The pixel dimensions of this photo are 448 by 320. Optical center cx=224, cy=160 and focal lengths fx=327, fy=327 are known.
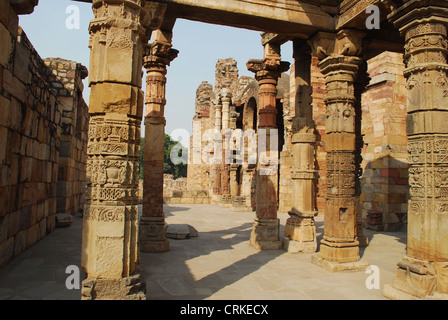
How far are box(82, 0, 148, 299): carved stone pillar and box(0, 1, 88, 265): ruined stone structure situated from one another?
8.66ft

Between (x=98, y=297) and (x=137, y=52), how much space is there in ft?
8.67

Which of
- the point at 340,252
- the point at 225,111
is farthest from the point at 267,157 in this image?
the point at 225,111

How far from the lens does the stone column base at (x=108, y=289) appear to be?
333 centimetres

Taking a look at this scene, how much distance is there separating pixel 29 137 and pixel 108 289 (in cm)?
469

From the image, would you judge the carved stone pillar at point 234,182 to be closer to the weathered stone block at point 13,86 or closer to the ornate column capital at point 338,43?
the ornate column capital at point 338,43

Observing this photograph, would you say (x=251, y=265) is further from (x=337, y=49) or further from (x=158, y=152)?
(x=337, y=49)

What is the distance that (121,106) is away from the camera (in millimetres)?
3492

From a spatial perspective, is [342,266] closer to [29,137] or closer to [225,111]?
[29,137]

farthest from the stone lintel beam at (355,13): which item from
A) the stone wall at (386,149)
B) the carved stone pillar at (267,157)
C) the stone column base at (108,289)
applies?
the stone wall at (386,149)

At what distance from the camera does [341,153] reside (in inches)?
232

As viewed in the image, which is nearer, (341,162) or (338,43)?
(341,162)

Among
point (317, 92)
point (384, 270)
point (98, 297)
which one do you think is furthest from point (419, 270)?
point (317, 92)

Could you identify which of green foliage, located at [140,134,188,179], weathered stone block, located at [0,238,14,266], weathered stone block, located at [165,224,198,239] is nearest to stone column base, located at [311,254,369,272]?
weathered stone block, located at [165,224,198,239]

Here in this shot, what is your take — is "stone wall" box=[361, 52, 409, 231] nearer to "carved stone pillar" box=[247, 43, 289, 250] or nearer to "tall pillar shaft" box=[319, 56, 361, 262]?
"carved stone pillar" box=[247, 43, 289, 250]
